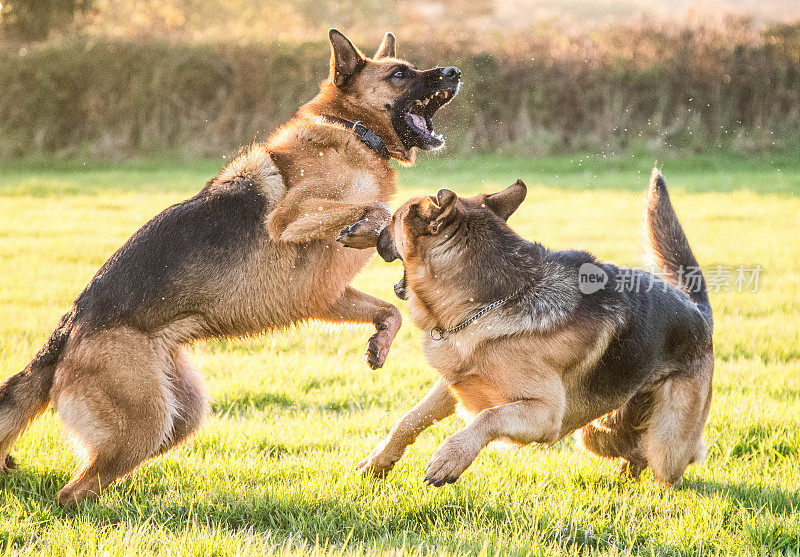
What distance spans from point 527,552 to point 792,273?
21.8 ft

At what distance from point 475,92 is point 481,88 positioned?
19 cm

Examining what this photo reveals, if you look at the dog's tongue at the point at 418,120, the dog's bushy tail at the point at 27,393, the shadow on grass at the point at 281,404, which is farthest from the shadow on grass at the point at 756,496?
the dog's bushy tail at the point at 27,393

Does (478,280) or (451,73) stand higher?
(451,73)

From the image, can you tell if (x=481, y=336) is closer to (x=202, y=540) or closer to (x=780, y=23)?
(x=202, y=540)

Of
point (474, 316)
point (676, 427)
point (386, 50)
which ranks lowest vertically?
point (676, 427)

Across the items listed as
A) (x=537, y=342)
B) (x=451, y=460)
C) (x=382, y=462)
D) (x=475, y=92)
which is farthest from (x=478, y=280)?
(x=475, y=92)

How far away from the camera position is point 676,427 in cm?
411

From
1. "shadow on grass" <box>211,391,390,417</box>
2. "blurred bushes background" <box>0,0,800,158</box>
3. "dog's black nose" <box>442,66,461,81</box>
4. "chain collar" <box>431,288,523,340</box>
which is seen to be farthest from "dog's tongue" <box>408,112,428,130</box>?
"blurred bushes background" <box>0,0,800,158</box>

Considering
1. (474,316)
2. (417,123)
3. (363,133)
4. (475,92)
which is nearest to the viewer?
(474,316)

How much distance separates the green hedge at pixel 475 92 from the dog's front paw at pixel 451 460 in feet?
52.7

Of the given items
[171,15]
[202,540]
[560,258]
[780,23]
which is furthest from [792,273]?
[171,15]

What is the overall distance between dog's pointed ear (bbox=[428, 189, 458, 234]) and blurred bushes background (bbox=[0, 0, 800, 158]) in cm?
1556

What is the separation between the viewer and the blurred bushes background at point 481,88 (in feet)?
61.0

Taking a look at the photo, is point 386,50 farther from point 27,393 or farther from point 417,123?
point 27,393
